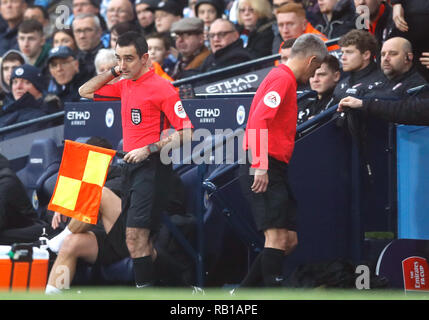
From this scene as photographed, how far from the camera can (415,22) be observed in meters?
8.73

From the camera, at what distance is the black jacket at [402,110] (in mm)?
7320

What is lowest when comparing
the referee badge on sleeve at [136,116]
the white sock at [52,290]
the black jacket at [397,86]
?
the white sock at [52,290]

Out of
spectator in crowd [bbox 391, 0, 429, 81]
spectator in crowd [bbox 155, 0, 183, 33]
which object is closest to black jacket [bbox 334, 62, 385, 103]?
spectator in crowd [bbox 391, 0, 429, 81]

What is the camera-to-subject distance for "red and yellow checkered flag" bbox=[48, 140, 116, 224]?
768cm

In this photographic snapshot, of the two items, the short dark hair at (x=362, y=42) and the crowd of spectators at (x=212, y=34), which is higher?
the crowd of spectators at (x=212, y=34)

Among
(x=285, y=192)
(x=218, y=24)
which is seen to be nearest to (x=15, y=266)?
(x=285, y=192)

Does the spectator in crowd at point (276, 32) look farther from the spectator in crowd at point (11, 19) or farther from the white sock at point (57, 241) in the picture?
the spectator in crowd at point (11, 19)

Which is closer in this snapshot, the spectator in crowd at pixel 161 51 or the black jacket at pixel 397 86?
the black jacket at pixel 397 86

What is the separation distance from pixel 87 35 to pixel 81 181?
18.3ft

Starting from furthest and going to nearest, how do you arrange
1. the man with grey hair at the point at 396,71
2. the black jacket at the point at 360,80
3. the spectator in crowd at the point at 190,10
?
the spectator in crowd at the point at 190,10 → the black jacket at the point at 360,80 → the man with grey hair at the point at 396,71

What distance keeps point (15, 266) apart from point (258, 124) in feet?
7.12

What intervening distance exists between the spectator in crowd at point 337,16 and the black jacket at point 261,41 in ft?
2.78

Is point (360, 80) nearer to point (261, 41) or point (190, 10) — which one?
point (261, 41)

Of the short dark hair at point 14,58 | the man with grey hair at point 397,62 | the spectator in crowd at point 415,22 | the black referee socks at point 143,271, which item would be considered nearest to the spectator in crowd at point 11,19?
the short dark hair at point 14,58
